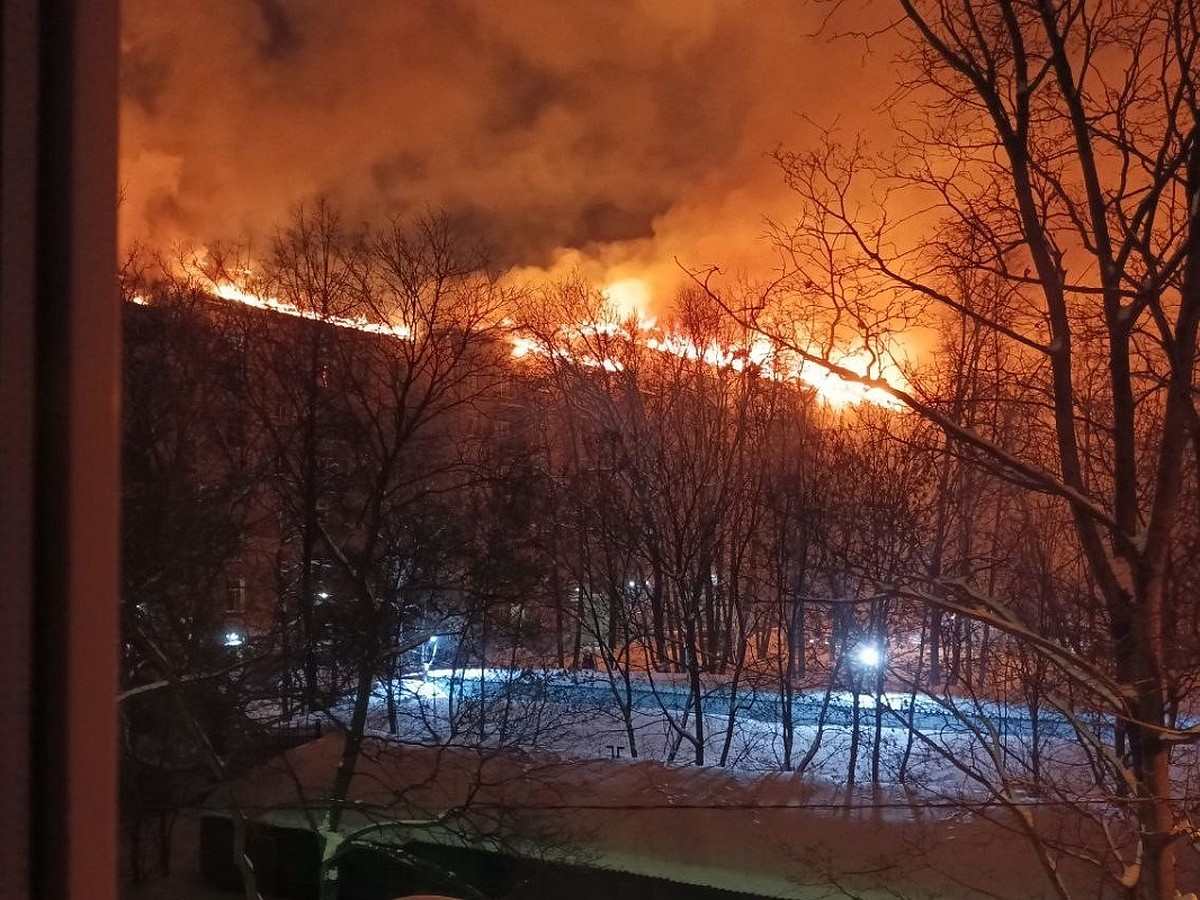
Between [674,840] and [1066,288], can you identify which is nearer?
[1066,288]

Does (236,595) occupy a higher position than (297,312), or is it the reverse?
(297,312)

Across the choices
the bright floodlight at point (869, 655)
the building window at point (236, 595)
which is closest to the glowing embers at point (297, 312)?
the building window at point (236, 595)

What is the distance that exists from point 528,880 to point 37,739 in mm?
6526

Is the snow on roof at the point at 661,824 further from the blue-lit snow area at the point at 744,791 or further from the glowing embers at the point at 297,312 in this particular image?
the glowing embers at the point at 297,312

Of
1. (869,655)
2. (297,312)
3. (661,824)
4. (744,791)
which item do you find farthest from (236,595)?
(869,655)

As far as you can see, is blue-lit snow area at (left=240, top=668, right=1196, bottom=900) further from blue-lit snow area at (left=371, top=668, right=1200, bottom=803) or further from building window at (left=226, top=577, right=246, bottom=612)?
building window at (left=226, top=577, right=246, bottom=612)

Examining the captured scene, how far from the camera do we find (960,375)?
5473mm

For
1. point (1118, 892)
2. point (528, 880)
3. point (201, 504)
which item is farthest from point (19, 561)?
point (528, 880)

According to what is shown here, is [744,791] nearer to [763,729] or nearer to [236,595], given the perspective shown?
[763,729]

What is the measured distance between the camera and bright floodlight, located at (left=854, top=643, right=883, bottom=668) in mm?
8805

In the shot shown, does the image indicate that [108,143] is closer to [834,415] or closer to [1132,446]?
[1132,446]

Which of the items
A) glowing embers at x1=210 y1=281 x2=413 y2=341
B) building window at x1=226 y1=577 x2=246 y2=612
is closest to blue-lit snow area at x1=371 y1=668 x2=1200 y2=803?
building window at x1=226 y1=577 x2=246 y2=612

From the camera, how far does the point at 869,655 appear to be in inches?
363

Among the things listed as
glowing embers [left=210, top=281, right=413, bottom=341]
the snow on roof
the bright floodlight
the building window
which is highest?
glowing embers [left=210, top=281, right=413, bottom=341]
